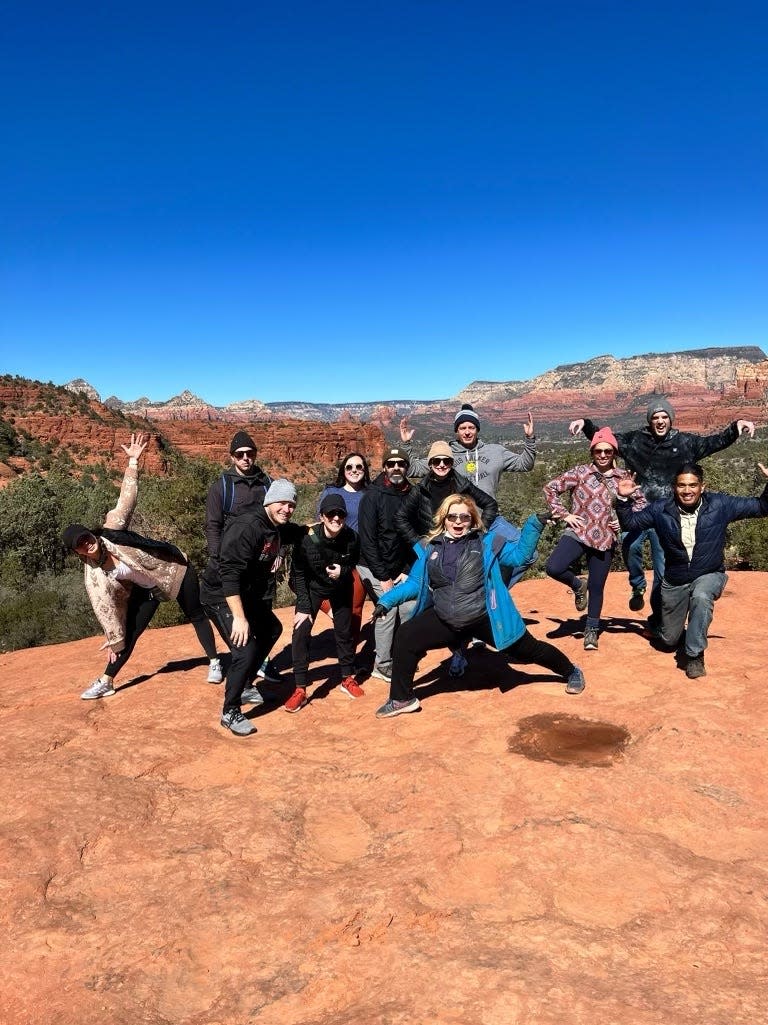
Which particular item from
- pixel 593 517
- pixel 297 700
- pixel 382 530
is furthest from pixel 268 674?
pixel 593 517

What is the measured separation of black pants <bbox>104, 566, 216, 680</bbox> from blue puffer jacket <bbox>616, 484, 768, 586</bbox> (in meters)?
3.95

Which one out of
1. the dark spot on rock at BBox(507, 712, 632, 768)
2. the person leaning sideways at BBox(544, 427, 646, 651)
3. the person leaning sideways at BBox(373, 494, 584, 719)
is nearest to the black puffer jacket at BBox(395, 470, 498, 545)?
the person leaning sideways at BBox(373, 494, 584, 719)

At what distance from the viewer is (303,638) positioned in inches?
214

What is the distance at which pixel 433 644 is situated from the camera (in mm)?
4793

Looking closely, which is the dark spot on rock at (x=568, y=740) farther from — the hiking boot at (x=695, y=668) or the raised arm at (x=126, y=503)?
the raised arm at (x=126, y=503)

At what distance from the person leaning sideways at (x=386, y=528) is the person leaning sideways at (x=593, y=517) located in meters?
1.39

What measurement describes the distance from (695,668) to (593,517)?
1507 mm

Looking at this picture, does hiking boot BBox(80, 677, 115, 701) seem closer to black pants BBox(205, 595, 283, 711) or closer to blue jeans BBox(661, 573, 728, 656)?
black pants BBox(205, 595, 283, 711)

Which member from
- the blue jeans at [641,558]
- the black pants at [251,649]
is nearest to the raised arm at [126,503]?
the black pants at [251,649]

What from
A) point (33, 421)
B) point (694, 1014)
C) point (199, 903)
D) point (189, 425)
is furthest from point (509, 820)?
point (189, 425)

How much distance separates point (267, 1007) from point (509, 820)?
154 cm

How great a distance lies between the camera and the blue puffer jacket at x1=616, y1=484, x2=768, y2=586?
5.28 m

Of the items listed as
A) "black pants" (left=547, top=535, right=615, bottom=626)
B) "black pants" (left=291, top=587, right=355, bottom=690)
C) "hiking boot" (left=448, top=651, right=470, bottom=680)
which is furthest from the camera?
"black pants" (left=547, top=535, right=615, bottom=626)

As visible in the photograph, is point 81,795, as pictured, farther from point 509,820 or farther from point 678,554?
point 678,554
